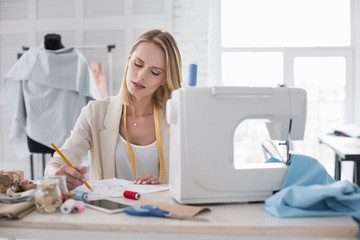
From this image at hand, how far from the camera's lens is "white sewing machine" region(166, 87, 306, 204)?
1150mm

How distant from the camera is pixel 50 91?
3.37 meters

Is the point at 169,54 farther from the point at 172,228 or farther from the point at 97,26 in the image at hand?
the point at 97,26

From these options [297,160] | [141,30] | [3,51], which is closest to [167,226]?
[297,160]

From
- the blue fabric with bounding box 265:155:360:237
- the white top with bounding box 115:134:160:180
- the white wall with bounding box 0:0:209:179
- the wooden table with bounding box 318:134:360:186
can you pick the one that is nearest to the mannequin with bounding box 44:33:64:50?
the white wall with bounding box 0:0:209:179

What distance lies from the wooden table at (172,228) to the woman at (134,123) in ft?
2.32

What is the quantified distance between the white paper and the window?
300cm

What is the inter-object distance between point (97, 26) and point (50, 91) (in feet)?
3.46

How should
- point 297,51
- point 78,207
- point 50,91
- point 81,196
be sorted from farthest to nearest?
1. point 297,51
2. point 50,91
3. point 81,196
4. point 78,207

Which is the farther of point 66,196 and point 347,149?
point 347,149

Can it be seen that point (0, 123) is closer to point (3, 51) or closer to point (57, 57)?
point (3, 51)

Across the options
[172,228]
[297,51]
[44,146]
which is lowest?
[44,146]

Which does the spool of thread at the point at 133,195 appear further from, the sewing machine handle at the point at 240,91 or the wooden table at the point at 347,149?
the wooden table at the point at 347,149

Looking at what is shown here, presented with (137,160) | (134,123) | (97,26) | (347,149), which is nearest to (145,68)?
(134,123)

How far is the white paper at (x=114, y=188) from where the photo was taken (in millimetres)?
1254
